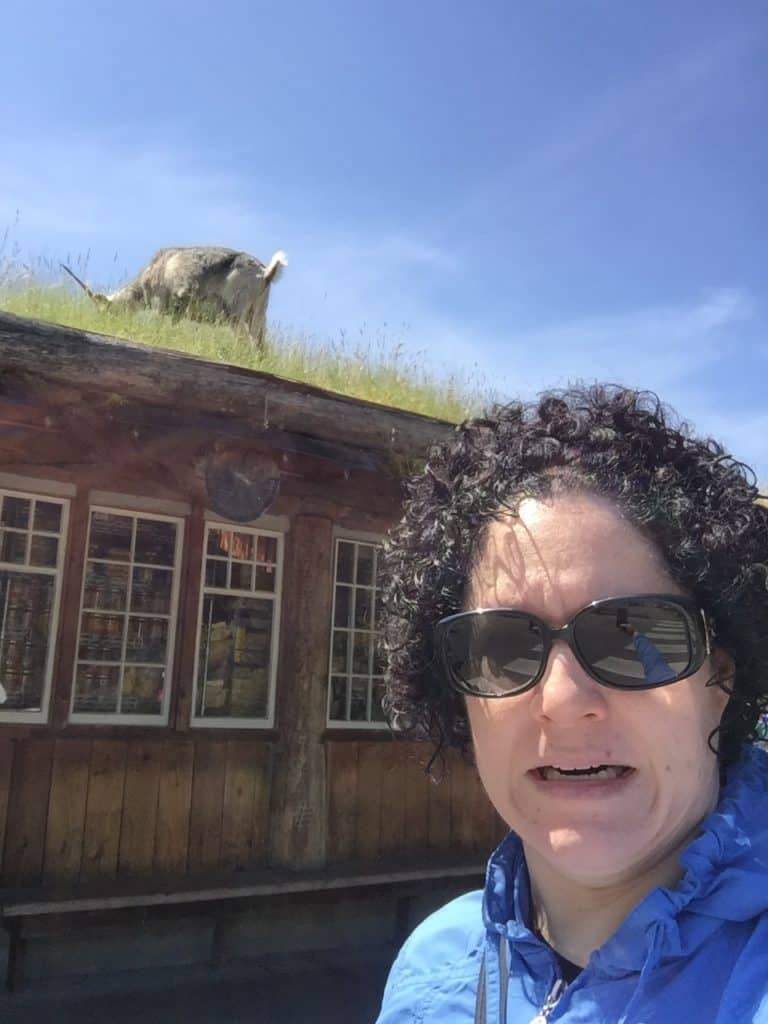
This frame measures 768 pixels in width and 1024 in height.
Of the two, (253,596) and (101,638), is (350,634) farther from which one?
(101,638)

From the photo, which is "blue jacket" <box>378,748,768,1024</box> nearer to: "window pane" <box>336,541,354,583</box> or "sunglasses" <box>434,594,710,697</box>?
"sunglasses" <box>434,594,710,697</box>

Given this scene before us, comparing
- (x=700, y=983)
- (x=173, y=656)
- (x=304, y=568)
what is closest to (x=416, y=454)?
(x=304, y=568)

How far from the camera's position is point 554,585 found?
125 cm

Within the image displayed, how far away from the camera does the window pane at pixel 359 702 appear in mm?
6453

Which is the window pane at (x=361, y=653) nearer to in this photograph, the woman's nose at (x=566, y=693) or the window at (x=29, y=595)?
the window at (x=29, y=595)

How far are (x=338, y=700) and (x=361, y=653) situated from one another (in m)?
0.39

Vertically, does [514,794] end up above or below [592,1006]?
above

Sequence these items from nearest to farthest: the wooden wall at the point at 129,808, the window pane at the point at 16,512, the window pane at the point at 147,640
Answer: the wooden wall at the point at 129,808 < the window pane at the point at 16,512 < the window pane at the point at 147,640

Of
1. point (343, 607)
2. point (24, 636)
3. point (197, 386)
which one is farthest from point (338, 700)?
point (197, 386)

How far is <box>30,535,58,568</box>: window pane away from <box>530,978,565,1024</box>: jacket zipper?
185 inches

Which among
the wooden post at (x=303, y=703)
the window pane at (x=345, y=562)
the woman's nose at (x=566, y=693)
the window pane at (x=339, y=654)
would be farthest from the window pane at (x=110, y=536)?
the woman's nose at (x=566, y=693)

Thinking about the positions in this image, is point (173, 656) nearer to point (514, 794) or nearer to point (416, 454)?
point (416, 454)

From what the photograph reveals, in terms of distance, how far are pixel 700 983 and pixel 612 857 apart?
0.16 m

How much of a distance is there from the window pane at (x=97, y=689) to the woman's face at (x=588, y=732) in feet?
15.0
